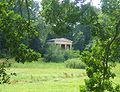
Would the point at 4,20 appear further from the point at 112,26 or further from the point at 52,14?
the point at 112,26

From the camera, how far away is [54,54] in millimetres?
44281

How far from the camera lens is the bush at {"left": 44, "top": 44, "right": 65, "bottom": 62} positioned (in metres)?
43.4

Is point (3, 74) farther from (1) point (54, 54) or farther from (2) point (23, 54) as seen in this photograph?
(1) point (54, 54)

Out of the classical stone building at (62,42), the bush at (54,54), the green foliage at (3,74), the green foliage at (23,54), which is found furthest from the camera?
the classical stone building at (62,42)

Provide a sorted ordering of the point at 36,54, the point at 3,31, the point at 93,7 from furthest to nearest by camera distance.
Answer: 1. the point at 36,54
2. the point at 3,31
3. the point at 93,7

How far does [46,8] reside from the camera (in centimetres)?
557

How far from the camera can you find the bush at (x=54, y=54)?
142ft

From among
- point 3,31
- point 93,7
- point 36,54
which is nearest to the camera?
point 93,7

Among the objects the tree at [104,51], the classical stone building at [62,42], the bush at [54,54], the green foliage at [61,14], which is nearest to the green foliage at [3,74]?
the green foliage at [61,14]

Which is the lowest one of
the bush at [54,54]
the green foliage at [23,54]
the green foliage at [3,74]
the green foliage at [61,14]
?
the bush at [54,54]

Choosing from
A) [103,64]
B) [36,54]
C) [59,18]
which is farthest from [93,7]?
[36,54]

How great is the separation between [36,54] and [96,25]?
1.42 meters

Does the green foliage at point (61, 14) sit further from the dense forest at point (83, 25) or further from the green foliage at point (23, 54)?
the green foliage at point (23, 54)

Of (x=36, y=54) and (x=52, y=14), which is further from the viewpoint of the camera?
(x=36, y=54)
